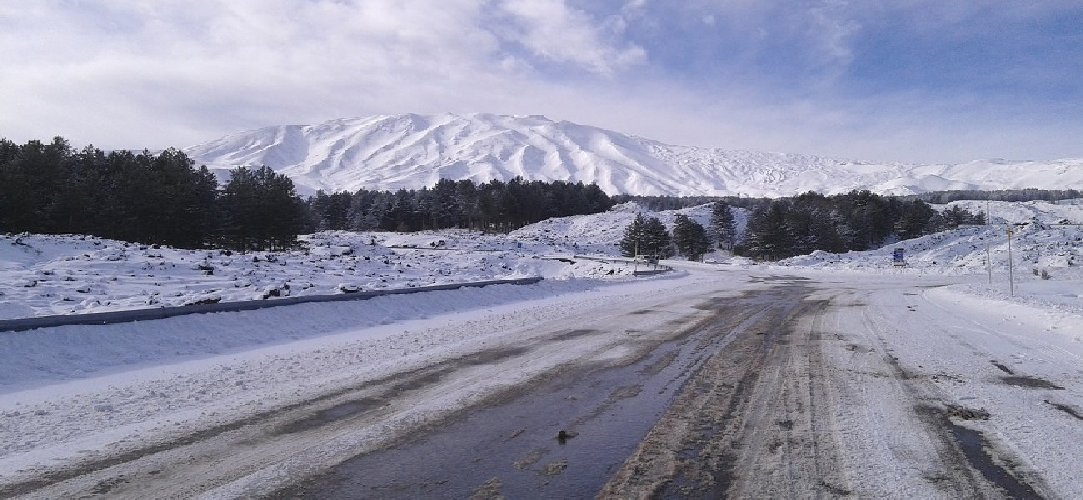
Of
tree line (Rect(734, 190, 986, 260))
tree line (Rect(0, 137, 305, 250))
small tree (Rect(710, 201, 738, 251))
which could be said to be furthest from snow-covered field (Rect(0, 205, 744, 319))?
small tree (Rect(710, 201, 738, 251))

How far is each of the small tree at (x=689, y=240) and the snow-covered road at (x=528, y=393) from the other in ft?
233

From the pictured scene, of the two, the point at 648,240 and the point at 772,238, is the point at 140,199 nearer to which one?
the point at 648,240

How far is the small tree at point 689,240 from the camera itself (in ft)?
277

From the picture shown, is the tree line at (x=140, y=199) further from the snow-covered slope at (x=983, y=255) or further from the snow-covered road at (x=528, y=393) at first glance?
the snow-covered slope at (x=983, y=255)

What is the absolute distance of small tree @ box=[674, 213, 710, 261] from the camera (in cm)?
8438

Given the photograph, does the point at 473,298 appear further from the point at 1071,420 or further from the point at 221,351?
the point at 1071,420

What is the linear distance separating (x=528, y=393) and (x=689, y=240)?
3162 inches

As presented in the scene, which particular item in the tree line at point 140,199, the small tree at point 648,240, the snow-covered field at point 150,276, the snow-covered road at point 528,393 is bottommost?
the snow-covered road at point 528,393

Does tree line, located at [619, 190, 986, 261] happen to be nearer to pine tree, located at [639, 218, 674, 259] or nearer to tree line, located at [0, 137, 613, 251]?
pine tree, located at [639, 218, 674, 259]

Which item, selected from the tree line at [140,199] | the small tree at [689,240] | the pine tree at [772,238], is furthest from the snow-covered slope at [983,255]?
the tree line at [140,199]

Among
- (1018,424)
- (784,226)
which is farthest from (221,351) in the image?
(784,226)

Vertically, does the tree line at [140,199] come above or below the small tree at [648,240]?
above

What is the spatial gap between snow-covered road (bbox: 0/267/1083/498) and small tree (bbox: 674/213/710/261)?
71.1 metres

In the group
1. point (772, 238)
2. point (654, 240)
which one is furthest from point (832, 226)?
point (654, 240)
